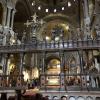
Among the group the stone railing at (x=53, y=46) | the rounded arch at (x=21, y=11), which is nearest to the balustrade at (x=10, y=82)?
the stone railing at (x=53, y=46)

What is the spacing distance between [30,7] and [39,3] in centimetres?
321

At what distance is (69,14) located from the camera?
116ft

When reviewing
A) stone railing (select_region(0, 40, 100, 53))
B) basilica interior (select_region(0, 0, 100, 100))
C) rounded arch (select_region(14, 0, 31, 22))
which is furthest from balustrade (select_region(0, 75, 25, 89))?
rounded arch (select_region(14, 0, 31, 22))

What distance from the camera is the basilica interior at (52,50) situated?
12227mm

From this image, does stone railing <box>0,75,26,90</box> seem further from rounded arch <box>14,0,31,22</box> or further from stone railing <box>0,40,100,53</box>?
rounded arch <box>14,0,31,22</box>

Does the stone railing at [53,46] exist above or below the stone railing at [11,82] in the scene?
above

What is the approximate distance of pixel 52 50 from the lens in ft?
44.7

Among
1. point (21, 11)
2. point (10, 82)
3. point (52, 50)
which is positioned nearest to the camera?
point (10, 82)

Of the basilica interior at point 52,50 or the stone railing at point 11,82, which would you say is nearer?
the basilica interior at point 52,50

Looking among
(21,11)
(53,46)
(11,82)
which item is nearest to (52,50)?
(53,46)

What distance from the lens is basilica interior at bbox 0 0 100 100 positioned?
1223 cm

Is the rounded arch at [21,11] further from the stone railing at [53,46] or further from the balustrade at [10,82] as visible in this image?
the balustrade at [10,82]

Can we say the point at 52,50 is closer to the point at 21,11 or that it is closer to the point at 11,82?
the point at 11,82

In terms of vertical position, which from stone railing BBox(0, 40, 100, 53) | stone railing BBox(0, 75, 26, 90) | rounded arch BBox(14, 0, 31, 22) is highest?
rounded arch BBox(14, 0, 31, 22)
